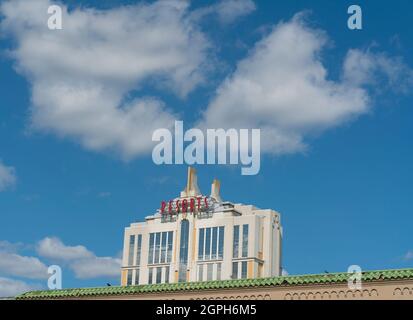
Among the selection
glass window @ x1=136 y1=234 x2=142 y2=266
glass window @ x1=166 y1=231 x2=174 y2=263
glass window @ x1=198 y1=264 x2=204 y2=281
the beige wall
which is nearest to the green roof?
the beige wall

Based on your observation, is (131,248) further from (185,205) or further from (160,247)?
(185,205)

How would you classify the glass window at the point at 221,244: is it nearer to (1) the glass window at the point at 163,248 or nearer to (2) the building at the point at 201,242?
(2) the building at the point at 201,242

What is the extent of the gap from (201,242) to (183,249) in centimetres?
395

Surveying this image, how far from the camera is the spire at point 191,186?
465 feet

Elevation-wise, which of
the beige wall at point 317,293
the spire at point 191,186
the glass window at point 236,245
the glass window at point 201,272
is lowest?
the beige wall at point 317,293

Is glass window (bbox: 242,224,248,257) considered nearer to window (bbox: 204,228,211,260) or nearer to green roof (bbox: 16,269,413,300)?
window (bbox: 204,228,211,260)

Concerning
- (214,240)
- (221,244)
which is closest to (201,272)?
(214,240)

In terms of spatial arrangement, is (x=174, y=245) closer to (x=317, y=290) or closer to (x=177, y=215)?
(x=177, y=215)

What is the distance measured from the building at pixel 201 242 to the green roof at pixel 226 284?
73.9 meters

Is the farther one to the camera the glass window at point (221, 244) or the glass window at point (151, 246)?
the glass window at point (151, 246)

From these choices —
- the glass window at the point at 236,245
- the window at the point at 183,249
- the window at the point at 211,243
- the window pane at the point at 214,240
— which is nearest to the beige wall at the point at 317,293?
the glass window at the point at 236,245

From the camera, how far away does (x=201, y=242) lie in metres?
138

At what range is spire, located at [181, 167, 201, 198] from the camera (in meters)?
142

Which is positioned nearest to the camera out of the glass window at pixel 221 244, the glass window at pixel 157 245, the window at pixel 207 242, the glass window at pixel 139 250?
the glass window at pixel 221 244
